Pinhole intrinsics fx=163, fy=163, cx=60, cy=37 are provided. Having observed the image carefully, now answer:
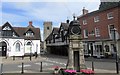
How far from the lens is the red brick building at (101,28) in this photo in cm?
2898

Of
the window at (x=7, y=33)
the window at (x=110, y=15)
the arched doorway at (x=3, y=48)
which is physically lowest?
the arched doorway at (x=3, y=48)

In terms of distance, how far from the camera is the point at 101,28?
31.9 metres

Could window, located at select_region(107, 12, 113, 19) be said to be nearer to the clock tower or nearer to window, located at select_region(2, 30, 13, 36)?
the clock tower

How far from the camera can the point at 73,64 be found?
12898 mm

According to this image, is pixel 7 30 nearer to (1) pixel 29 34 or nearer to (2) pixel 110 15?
(1) pixel 29 34

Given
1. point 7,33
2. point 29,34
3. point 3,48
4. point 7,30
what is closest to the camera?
point 3,48

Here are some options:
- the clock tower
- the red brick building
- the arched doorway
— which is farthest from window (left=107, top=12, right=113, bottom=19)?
the arched doorway

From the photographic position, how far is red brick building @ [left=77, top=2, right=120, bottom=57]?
28984 millimetres

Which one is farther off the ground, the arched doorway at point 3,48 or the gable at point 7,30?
the gable at point 7,30

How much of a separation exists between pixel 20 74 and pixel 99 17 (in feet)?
76.8

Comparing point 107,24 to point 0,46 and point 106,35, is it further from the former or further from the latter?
point 0,46

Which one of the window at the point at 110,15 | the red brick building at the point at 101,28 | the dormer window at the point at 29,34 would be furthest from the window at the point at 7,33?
the window at the point at 110,15

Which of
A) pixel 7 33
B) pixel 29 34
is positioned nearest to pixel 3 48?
pixel 7 33

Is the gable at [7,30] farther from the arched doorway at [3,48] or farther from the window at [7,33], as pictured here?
the arched doorway at [3,48]
